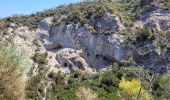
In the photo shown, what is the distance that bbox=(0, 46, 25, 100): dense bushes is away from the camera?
15336 millimetres

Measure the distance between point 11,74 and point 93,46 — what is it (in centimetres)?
5562

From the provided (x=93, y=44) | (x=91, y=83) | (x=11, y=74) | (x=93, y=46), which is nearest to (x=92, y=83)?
(x=91, y=83)

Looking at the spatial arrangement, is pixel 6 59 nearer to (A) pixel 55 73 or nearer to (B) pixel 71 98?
(B) pixel 71 98

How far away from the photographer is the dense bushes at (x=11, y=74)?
15336 millimetres

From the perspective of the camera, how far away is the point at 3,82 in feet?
50.5

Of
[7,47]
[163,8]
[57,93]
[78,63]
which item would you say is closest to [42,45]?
[78,63]

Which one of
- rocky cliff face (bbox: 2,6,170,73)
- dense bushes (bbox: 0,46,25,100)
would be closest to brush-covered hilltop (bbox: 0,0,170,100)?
rocky cliff face (bbox: 2,6,170,73)

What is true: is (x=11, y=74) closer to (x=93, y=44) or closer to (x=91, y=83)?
(x=91, y=83)

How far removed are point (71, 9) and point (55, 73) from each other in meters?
18.7

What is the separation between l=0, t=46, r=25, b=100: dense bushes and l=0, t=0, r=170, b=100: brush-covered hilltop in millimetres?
38716

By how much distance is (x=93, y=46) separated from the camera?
71000mm

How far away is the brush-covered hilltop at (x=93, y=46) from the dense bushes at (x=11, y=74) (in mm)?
38716

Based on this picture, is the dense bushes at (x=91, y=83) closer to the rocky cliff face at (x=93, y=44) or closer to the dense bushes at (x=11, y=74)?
the rocky cliff face at (x=93, y=44)

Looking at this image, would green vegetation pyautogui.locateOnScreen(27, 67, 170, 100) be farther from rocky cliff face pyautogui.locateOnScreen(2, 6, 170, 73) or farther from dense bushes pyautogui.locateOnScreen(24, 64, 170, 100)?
rocky cliff face pyautogui.locateOnScreen(2, 6, 170, 73)
